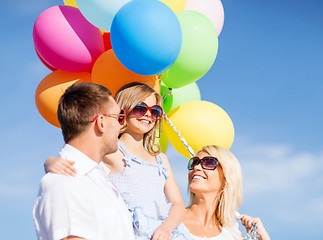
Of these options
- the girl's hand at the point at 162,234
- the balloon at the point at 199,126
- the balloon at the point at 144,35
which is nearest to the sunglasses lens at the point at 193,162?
the balloon at the point at 199,126

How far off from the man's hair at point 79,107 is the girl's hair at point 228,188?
2170 millimetres

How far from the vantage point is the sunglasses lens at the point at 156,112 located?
3.41 meters

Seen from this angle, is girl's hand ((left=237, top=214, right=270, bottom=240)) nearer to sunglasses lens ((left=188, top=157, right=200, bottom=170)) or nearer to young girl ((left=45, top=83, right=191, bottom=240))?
sunglasses lens ((left=188, top=157, right=200, bottom=170))

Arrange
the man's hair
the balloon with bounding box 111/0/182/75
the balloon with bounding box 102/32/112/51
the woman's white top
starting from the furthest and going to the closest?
the balloon with bounding box 102/32/112/51
the woman's white top
the balloon with bounding box 111/0/182/75
the man's hair

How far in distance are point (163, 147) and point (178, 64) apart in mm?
960

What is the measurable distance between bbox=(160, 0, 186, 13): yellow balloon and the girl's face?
3.51 ft

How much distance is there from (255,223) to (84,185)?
8.32 feet

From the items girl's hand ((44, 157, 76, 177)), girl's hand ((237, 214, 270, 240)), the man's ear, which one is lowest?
girl's hand ((44, 157, 76, 177))

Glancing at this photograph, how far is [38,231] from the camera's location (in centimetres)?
189

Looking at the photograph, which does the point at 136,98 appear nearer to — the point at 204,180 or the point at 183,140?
the point at 183,140

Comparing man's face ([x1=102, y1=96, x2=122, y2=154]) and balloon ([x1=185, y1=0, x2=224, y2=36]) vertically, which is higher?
balloon ([x1=185, y1=0, x2=224, y2=36])

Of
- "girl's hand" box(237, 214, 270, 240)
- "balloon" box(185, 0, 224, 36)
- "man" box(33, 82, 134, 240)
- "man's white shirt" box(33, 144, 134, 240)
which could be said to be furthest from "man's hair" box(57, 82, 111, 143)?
"balloon" box(185, 0, 224, 36)

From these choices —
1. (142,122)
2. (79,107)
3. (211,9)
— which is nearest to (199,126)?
(142,122)

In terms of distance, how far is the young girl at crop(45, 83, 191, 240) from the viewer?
2.93 meters
